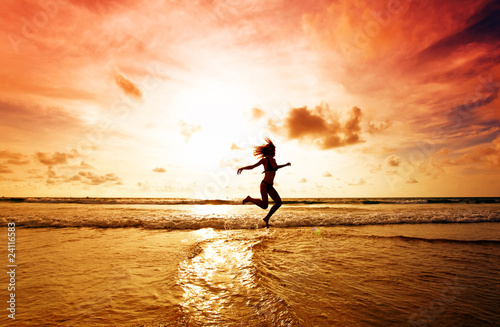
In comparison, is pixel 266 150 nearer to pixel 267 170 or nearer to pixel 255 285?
pixel 267 170

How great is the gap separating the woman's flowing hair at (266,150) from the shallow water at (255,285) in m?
3.14

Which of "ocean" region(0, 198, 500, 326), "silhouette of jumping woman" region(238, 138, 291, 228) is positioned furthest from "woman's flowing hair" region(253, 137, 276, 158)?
"ocean" region(0, 198, 500, 326)

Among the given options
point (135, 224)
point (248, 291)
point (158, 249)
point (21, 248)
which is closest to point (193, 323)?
point (248, 291)

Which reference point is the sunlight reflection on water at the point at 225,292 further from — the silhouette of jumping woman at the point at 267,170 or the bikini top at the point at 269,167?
the bikini top at the point at 269,167

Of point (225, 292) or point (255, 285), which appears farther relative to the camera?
point (255, 285)

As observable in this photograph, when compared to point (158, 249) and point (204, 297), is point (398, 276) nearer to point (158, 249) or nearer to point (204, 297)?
point (204, 297)

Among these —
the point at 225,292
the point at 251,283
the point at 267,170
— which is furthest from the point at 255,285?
the point at 267,170

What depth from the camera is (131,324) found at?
296cm

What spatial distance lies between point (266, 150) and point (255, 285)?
5.09 metres

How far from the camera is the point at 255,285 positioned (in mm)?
4270

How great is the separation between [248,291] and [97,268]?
3493 mm

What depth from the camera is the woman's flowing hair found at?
8609 millimetres

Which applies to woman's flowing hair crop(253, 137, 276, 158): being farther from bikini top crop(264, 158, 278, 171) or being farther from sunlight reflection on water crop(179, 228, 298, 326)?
sunlight reflection on water crop(179, 228, 298, 326)

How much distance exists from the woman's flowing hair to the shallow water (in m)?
3.14
